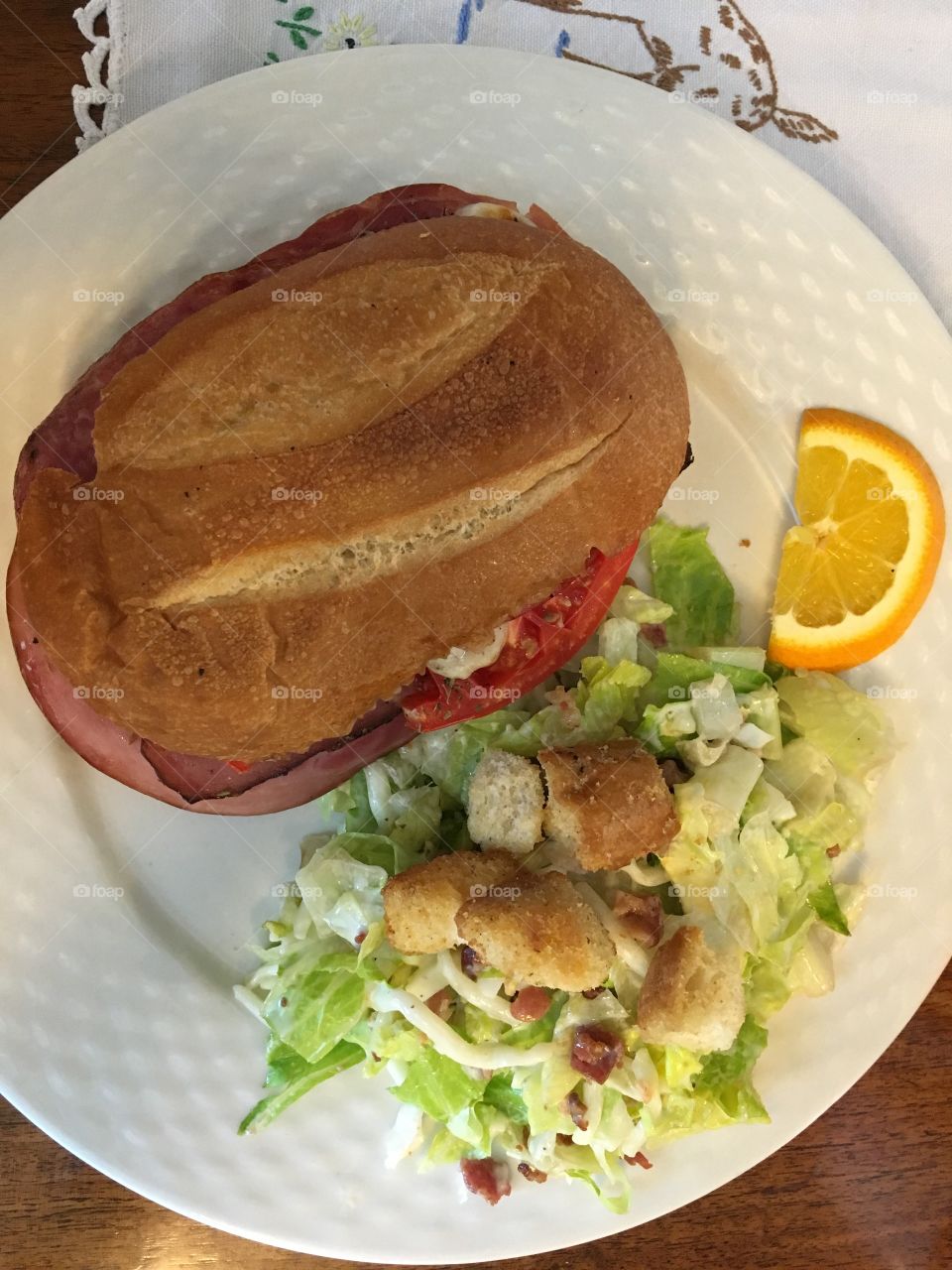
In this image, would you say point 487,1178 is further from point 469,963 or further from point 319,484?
point 319,484

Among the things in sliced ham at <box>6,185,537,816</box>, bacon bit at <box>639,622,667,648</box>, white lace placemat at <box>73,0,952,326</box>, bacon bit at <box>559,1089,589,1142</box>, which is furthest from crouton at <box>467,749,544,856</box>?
white lace placemat at <box>73,0,952,326</box>

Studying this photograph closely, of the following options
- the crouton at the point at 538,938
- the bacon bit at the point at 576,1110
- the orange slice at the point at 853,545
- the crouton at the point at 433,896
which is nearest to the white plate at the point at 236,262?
the orange slice at the point at 853,545

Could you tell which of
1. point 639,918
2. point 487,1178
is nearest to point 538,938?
point 639,918

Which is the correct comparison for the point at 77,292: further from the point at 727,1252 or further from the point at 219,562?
the point at 727,1252

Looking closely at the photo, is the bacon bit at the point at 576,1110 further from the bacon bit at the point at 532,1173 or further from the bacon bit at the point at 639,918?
the bacon bit at the point at 639,918

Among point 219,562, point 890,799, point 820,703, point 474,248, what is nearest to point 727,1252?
point 890,799

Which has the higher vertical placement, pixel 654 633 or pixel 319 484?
pixel 319 484
